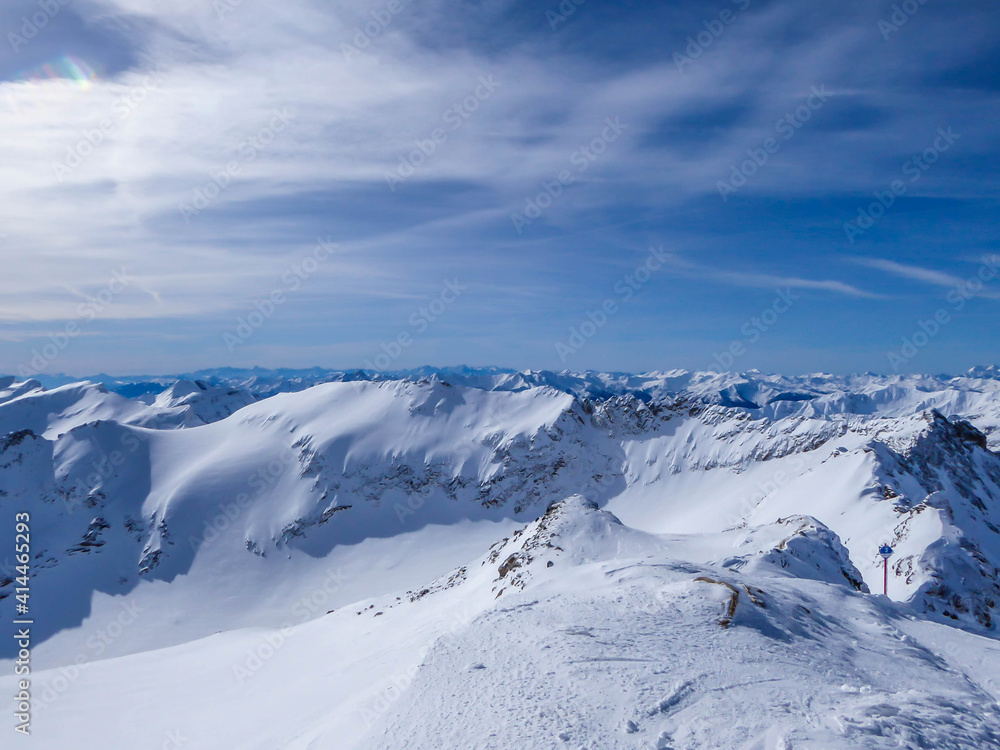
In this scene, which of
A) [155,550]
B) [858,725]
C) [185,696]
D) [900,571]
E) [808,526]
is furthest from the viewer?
Result: [155,550]

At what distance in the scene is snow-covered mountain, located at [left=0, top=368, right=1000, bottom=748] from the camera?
40.8ft

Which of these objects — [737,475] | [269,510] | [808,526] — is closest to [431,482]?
[269,510]

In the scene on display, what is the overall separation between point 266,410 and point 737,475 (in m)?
110

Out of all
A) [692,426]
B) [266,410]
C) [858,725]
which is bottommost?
[858,725]

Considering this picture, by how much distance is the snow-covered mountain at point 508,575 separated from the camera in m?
12.4

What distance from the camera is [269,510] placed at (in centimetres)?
9875

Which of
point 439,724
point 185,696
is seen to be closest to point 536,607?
point 439,724

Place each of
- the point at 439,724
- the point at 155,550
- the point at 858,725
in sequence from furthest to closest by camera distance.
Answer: the point at 155,550 < the point at 439,724 < the point at 858,725

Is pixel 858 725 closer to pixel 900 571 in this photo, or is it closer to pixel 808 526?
pixel 808 526

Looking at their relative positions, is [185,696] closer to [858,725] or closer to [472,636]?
[472,636]

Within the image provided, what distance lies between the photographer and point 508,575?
34.0m

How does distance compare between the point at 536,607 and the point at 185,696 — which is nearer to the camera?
the point at 536,607

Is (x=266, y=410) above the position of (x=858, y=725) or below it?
above

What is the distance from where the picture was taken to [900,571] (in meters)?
44.7
